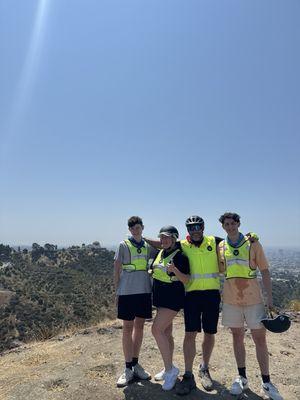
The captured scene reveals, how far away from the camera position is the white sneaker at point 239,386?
4.58m

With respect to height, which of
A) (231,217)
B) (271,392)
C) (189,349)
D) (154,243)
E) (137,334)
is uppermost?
(231,217)

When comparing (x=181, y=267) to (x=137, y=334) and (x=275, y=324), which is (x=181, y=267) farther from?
(x=275, y=324)

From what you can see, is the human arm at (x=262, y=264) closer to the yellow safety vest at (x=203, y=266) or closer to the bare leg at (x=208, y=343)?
the yellow safety vest at (x=203, y=266)

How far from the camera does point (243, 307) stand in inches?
183

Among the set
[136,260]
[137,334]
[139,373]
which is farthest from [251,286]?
[139,373]

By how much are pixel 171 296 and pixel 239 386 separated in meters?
1.42

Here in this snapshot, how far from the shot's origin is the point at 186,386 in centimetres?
450

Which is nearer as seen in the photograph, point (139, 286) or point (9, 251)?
point (139, 286)

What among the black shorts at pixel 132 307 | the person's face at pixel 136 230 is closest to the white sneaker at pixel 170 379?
the black shorts at pixel 132 307

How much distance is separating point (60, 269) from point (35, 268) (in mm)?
4785

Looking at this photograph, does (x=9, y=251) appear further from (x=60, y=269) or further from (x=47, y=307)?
(x=47, y=307)

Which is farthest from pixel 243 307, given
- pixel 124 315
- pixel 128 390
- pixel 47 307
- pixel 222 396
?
pixel 47 307

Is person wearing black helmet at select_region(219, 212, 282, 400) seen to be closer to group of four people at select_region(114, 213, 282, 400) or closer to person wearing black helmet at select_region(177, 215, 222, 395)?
group of four people at select_region(114, 213, 282, 400)

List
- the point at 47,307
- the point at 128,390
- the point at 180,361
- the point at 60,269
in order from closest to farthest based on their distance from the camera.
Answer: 1. the point at 128,390
2. the point at 180,361
3. the point at 47,307
4. the point at 60,269
